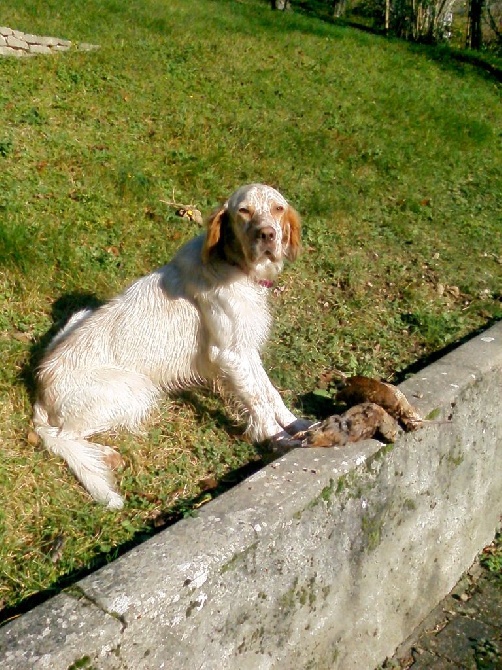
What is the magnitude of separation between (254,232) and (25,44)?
570 centimetres

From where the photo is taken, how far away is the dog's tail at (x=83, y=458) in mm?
3191

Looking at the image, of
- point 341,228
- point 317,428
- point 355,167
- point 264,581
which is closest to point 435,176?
point 355,167

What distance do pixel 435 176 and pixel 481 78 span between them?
16.8ft

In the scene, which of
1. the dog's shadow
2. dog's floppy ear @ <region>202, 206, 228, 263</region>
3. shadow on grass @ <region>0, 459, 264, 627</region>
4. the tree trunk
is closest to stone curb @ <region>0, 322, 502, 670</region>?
shadow on grass @ <region>0, 459, 264, 627</region>

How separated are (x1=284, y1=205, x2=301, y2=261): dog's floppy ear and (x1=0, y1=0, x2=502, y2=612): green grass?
2.78ft

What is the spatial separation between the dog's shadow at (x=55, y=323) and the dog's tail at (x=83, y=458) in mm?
282

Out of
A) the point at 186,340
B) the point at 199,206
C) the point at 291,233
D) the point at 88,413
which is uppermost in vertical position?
the point at 291,233

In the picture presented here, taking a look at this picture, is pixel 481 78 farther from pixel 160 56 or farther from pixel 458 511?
pixel 458 511

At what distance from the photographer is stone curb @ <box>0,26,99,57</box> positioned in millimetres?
8016

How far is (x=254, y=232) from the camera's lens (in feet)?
11.4

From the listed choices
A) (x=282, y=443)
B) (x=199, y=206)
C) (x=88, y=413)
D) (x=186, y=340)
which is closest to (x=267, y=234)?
(x=186, y=340)

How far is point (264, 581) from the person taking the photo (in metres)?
2.61

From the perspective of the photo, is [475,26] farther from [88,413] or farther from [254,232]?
[88,413]

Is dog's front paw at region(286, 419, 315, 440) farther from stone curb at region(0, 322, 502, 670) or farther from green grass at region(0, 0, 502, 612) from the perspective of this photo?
stone curb at region(0, 322, 502, 670)
